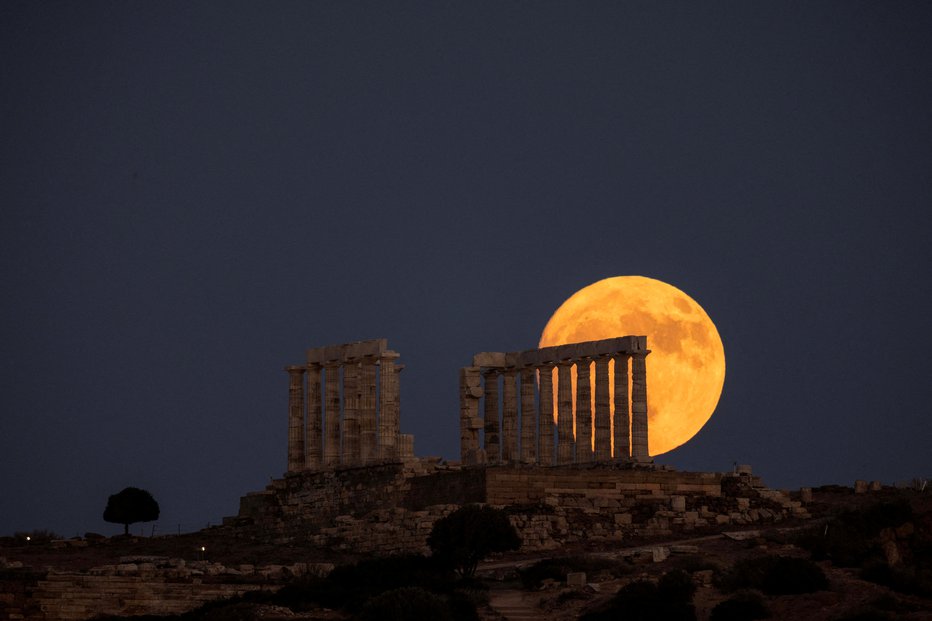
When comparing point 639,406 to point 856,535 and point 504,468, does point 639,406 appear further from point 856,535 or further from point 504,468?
point 856,535

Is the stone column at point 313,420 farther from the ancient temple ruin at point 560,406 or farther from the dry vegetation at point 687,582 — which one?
the dry vegetation at point 687,582

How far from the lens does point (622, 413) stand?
89250 mm

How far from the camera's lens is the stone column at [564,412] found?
304 ft

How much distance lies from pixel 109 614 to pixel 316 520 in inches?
902

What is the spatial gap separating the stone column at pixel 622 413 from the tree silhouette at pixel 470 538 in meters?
18.1

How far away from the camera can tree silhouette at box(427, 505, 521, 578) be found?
228 feet

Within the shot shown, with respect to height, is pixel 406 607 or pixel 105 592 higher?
pixel 105 592

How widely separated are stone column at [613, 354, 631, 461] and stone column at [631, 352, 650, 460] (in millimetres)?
208

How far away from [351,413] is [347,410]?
0.21 metres

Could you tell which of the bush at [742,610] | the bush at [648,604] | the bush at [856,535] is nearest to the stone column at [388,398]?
the bush at [856,535]

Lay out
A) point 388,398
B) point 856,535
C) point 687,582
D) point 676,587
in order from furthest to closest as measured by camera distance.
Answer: point 388,398 → point 856,535 → point 687,582 → point 676,587

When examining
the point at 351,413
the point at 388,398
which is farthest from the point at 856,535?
the point at 351,413

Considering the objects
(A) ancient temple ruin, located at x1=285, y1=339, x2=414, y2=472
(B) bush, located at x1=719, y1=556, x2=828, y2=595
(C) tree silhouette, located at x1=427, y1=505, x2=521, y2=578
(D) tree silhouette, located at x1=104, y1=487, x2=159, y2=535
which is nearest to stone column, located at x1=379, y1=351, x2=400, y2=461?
(A) ancient temple ruin, located at x1=285, y1=339, x2=414, y2=472

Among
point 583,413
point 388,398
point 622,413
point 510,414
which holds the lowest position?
point 622,413
